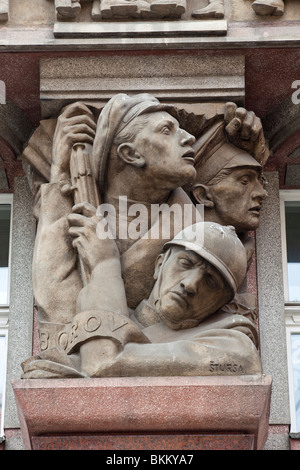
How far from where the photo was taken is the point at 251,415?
7.31m

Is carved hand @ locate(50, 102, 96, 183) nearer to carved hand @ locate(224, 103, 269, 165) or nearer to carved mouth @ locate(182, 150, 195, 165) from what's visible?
carved mouth @ locate(182, 150, 195, 165)

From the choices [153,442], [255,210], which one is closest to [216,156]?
[255,210]

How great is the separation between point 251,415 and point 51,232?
1.35 m

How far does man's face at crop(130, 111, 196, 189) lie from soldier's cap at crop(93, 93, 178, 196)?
0.07 m

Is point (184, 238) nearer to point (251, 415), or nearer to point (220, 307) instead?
point (220, 307)

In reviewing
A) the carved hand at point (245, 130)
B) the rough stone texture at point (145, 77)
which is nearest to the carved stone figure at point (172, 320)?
the carved hand at point (245, 130)

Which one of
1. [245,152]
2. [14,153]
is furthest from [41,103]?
Result: [245,152]

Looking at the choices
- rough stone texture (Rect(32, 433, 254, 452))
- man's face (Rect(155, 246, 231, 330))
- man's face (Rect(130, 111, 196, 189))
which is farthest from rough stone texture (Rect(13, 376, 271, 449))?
man's face (Rect(130, 111, 196, 189))

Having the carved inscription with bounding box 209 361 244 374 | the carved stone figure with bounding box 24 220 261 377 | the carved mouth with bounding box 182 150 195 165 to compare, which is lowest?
the carved inscription with bounding box 209 361 244 374

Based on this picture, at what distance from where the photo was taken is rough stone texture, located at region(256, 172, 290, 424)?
798 cm

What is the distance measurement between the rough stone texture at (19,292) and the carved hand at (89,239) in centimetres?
54

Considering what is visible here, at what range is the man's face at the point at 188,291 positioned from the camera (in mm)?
7574

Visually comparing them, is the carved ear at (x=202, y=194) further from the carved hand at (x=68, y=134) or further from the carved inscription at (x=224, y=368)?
the carved inscription at (x=224, y=368)
